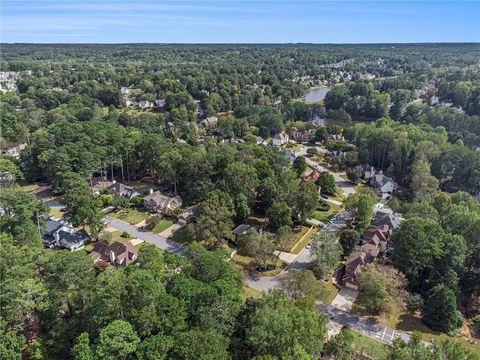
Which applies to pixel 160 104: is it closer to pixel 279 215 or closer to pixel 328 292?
pixel 279 215

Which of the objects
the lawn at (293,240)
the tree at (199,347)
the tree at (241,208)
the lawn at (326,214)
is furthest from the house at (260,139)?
the tree at (199,347)

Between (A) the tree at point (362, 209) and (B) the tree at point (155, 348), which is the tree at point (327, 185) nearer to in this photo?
(A) the tree at point (362, 209)

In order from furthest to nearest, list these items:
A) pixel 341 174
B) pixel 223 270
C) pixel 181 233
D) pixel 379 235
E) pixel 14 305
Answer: pixel 341 174, pixel 181 233, pixel 379 235, pixel 223 270, pixel 14 305

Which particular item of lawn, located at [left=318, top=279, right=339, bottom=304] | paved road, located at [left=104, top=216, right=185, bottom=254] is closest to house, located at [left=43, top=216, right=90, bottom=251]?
paved road, located at [left=104, top=216, right=185, bottom=254]

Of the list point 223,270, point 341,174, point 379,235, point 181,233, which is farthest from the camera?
point 341,174

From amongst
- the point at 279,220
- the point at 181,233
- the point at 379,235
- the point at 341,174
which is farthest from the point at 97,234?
the point at 341,174

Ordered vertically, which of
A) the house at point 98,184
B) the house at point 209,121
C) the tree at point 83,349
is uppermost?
the house at point 209,121

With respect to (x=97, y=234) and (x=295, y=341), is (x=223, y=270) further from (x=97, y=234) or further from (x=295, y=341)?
(x=97, y=234)
